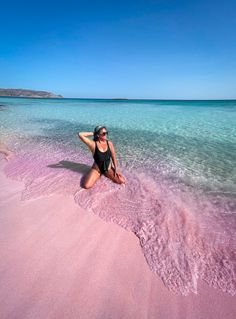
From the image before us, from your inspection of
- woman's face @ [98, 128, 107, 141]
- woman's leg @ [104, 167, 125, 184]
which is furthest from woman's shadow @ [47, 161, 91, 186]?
woman's face @ [98, 128, 107, 141]

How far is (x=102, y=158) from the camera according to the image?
505 cm

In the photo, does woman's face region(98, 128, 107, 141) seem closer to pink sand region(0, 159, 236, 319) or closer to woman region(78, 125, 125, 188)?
woman region(78, 125, 125, 188)

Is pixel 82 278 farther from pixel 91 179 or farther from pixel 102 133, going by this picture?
pixel 102 133

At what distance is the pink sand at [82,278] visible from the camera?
2117 millimetres

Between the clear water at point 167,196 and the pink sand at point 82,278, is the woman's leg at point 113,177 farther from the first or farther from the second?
the pink sand at point 82,278

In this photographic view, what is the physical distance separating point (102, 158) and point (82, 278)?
305 centimetres

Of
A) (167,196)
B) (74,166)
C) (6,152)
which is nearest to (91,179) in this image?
(74,166)

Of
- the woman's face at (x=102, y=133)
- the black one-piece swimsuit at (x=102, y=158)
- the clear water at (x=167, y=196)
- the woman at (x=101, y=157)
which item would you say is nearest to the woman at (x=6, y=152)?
the clear water at (x=167, y=196)

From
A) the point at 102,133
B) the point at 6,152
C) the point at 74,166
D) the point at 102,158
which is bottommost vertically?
the point at 6,152

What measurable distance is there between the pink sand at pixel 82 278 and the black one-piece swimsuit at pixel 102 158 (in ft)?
6.32

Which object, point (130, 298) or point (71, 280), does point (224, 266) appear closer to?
point (130, 298)

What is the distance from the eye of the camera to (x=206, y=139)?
10.8 m

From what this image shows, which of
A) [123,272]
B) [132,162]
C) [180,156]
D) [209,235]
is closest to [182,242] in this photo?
[209,235]

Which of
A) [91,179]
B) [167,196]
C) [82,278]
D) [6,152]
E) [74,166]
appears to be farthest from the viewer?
[6,152]
